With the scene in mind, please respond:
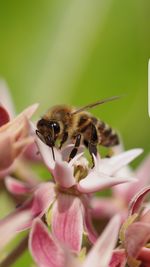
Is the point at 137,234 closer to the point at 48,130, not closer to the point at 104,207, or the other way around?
the point at 48,130

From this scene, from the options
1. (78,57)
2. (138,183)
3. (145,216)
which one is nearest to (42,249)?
(145,216)

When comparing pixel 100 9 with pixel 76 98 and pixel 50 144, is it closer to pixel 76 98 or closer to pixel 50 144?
pixel 76 98

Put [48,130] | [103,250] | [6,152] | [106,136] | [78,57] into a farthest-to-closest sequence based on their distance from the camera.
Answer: [78,57] < [106,136] < [48,130] < [6,152] < [103,250]

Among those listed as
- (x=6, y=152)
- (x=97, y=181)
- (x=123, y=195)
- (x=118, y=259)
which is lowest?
(x=123, y=195)

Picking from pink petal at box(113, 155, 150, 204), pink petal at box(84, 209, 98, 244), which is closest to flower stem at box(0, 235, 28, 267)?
pink petal at box(84, 209, 98, 244)

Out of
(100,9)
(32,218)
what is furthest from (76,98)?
(32,218)
